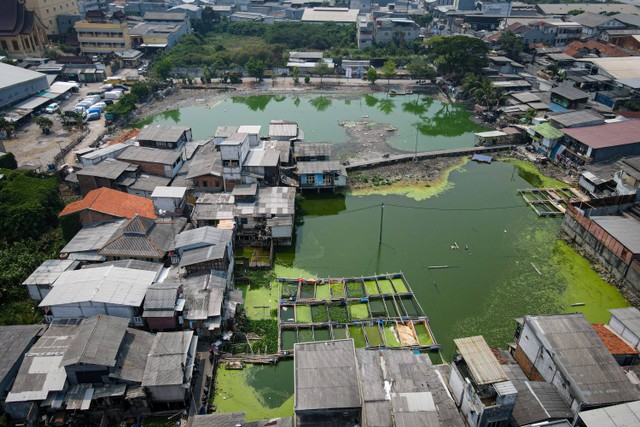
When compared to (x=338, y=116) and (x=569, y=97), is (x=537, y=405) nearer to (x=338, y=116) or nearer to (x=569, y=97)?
(x=569, y=97)

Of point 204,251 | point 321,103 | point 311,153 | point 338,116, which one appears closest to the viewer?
point 204,251

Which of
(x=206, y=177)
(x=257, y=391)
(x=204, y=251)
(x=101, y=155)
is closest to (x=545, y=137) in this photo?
(x=206, y=177)

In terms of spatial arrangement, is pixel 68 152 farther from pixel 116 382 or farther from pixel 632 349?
pixel 632 349

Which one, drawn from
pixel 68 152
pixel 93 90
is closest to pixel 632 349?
pixel 68 152


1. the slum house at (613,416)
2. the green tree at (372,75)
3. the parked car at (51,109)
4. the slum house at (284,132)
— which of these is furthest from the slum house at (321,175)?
the parked car at (51,109)

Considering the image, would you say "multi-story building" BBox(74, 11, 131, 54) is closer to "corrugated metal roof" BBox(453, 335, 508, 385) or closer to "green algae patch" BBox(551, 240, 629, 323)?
"green algae patch" BBox(551, 240, 629, 323)

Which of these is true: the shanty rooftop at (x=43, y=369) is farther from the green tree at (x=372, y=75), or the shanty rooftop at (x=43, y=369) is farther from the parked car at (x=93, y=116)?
the green tree at (x=372, y=75)
